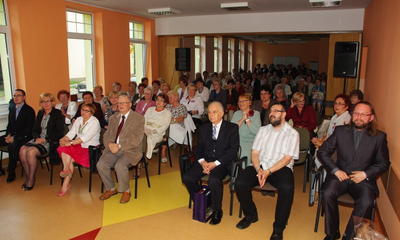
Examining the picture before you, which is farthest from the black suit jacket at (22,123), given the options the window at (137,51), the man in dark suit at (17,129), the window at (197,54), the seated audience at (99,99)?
the window at (197,54)

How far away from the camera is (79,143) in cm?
443

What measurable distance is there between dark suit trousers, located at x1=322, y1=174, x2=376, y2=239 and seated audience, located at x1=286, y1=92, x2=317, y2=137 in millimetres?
1774

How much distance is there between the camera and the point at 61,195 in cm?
431

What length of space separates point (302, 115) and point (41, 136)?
4.06m

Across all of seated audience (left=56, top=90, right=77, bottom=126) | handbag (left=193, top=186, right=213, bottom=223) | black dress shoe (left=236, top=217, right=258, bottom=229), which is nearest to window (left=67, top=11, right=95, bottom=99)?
seated audience (left=56, top=90, right=77, bottom=126)

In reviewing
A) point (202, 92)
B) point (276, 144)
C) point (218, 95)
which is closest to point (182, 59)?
point (202, 92)

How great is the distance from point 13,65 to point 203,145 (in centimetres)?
422

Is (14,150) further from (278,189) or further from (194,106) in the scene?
(278,189)

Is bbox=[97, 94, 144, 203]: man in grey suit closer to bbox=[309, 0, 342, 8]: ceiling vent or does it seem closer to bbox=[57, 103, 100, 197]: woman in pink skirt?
bbox=[57, 103, 100, 197]: woman in pink skirt

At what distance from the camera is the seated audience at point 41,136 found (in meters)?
4.52

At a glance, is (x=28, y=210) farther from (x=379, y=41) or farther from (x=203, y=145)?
(x=379, y=41)

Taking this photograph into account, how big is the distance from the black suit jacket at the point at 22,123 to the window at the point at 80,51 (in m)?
2.27

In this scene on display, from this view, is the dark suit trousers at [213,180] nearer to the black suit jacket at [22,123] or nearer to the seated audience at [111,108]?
the seated audience at [111,108]

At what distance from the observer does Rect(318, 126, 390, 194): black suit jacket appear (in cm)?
307
